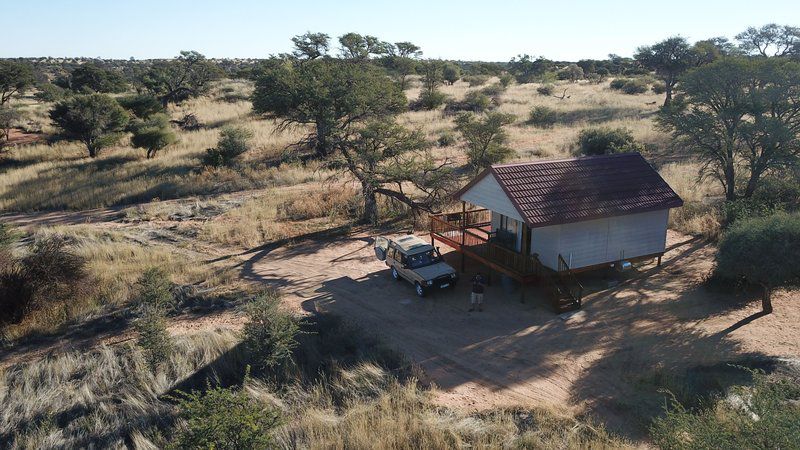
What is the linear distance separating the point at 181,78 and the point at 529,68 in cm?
5386

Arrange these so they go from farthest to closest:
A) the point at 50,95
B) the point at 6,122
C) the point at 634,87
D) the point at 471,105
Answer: the point at 634,87 → the point at 50,95 → the point at 471,105 → the point at 6,122

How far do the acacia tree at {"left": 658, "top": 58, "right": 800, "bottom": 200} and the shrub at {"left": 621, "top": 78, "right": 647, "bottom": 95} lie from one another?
139ft

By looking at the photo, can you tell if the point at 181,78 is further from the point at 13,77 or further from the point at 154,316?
the point at 154,316

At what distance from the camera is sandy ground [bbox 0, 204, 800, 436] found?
41.7 feet

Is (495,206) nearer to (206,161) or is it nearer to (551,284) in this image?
(551,284)

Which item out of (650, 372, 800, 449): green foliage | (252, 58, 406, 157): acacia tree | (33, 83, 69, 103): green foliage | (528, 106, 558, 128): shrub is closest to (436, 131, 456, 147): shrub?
(528, 106, 558, 128): shrub

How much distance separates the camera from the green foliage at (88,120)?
3753 centimetres

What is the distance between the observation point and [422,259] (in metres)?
18.5

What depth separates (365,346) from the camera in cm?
1438

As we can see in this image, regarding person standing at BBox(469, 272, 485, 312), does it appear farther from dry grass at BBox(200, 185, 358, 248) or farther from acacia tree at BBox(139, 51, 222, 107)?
acacia tree at BBox(139, 51, 222, 107)

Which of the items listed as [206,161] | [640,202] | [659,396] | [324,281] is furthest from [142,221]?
[659,396]

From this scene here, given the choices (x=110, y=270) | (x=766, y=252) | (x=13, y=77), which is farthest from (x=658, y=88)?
(x=13, y=77)

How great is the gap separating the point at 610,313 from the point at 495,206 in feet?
15.4

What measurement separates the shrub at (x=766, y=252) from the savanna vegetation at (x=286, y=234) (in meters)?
0.05
